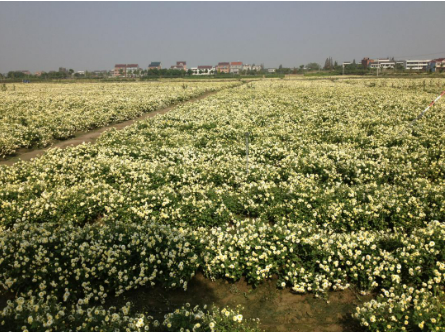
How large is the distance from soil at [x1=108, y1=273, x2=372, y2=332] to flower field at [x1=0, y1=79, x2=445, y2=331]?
0.54 ft

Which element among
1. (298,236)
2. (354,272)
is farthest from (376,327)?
(298,236)

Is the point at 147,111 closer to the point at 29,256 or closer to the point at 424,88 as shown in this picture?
the point at 29,256

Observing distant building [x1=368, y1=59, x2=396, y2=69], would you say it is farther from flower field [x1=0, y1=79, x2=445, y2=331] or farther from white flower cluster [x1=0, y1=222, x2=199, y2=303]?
white flower cluster [x1=0, y1=222, x2=199, y2=303]

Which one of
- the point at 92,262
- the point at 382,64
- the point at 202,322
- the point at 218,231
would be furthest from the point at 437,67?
the point at 92,262

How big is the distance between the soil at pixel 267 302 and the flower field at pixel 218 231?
165 millimetres

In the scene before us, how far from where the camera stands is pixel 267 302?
15.7 feet

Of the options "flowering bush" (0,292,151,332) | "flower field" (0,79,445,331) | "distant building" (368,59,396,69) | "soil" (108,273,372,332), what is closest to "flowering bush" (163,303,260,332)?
"flower field" (0,79,445,331)

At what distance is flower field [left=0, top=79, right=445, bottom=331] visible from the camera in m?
4.01

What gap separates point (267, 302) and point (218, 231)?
1661 millimetres

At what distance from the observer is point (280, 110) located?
69.9 ft

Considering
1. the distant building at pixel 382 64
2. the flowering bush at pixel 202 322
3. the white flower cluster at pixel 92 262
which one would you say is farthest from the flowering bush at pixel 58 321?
the distant building at pixel 382 64

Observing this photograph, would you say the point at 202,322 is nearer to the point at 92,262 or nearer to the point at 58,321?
the point at 58,321

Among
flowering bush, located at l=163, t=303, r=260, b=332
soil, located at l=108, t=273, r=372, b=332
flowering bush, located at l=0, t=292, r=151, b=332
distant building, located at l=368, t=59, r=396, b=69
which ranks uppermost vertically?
distant building, located at l=368, t=59, r=396, b=69

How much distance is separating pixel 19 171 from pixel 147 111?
59.3 feet
